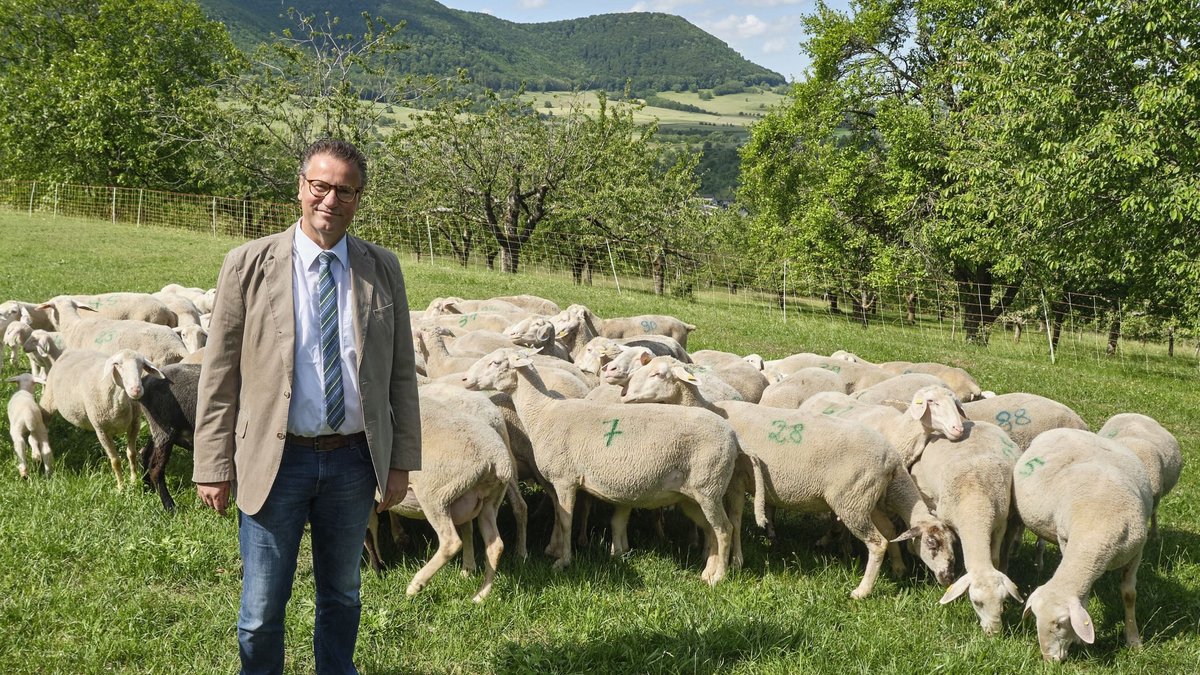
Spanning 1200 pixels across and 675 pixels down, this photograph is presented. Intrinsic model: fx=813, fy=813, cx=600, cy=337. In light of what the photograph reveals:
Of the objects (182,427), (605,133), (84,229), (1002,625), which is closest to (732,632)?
(1002,625)

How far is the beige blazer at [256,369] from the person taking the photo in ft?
9.25

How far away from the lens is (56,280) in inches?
597

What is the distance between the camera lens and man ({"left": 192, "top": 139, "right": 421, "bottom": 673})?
2.83m

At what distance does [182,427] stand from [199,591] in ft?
5.16

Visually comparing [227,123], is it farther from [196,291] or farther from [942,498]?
[942,498]

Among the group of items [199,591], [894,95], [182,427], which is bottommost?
[199,591]

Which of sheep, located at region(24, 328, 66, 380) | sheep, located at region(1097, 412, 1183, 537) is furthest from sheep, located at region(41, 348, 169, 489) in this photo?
sheep, located at region(1097, 412, 1183, 537)

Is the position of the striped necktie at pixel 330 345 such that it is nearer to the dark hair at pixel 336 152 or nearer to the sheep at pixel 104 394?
the dark hair at pixel 336 152

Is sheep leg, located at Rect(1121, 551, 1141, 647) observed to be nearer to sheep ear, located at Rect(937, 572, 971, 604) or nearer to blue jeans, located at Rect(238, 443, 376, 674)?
sheep ear, located at Rect(937, 572, 971, 604)

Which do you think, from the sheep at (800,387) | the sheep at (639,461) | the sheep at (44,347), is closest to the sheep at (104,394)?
the sheep at (44,347)

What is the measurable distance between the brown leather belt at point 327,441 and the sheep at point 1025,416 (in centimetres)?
512

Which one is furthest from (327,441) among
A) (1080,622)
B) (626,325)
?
(626,325)

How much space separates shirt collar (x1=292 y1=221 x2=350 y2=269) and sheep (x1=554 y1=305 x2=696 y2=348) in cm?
599

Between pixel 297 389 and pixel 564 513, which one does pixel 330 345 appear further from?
pixel 564 513
